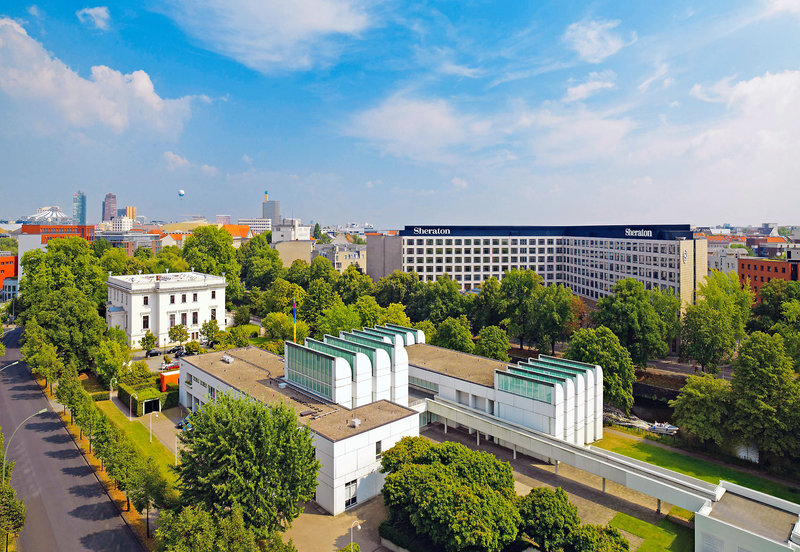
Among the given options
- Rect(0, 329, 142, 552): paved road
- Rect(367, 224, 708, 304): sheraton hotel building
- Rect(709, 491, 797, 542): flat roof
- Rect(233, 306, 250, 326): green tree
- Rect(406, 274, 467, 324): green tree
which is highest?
Rect(367, 224, 708, 304): sheraton hotel building

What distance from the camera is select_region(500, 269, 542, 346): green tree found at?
7394 centimetres

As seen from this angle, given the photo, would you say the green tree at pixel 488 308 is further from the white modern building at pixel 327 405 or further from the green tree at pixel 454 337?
the white modern building at pixel 327 405

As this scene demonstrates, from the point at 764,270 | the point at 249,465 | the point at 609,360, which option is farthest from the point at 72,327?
the point at 764,270

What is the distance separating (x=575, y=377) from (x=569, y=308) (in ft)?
106

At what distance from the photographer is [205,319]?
81250mm

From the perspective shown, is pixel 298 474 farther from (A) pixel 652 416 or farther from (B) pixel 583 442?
(A) pixel 652 416

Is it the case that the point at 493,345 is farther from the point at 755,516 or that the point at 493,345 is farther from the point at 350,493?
the point at 755,516

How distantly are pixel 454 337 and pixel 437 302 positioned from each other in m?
17.7

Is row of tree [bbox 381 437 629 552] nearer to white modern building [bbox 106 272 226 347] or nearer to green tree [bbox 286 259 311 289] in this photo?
white modern building [bbox 106 272 226 347]

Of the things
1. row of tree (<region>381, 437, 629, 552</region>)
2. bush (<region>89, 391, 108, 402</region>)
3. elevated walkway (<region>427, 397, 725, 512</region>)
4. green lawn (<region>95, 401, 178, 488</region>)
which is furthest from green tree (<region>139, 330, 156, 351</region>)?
row of tree (<region>381, 437, 629, 552</region>)

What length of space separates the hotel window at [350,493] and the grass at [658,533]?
16.8 m

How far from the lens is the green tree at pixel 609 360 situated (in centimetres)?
4953

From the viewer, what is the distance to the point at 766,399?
39.6 metres

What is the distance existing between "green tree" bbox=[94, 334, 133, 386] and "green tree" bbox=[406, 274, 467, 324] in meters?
45.0
